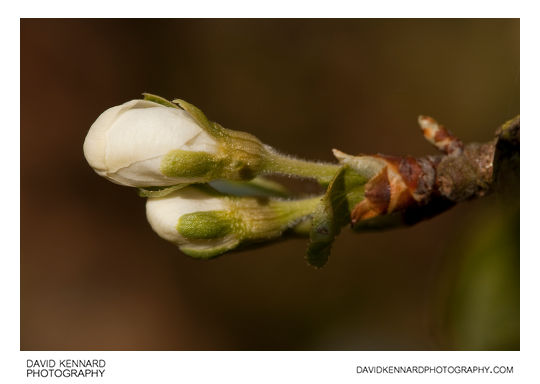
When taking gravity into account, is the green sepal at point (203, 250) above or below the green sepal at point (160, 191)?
below

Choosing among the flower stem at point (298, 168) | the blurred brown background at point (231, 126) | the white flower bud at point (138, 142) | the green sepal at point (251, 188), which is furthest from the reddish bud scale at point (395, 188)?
the blurred brown background at point (231, 126)

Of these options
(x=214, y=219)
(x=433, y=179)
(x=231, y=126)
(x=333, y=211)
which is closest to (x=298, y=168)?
(x=333, y=211)

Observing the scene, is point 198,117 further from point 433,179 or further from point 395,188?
point 433,179

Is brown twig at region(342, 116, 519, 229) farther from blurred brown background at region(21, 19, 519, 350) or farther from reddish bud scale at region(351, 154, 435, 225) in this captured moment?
blurred brown background at region(21, 19, 519, 350)

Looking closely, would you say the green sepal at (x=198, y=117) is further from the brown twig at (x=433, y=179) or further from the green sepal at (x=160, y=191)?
the brown twig at (x=433, y=179)

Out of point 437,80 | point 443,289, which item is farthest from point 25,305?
point 437,80
